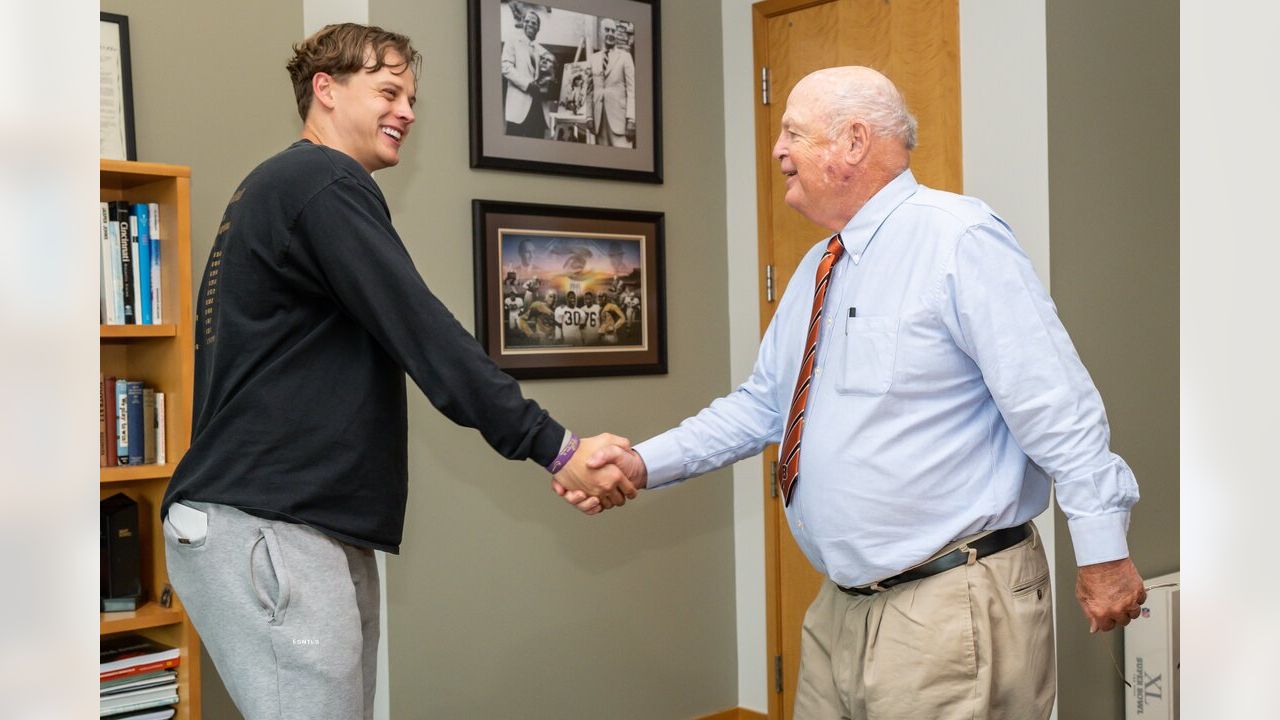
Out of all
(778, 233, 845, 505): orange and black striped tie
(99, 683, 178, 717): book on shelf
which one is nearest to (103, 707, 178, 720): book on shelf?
(99, 683, 178, 717): book on shelf

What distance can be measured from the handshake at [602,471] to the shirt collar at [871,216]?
60 cm

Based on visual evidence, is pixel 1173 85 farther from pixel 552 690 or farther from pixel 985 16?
pixel 552 690

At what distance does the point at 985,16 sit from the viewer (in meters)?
3.18

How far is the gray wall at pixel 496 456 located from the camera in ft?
9.75

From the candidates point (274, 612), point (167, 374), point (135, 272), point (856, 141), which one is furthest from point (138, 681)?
point (856, 141)

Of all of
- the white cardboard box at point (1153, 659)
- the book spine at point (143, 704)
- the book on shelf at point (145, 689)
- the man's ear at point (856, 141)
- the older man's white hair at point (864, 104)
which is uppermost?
the older man's white hair at point (864, 104)

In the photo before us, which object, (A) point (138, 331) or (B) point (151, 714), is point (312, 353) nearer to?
(A) point (138, 331)

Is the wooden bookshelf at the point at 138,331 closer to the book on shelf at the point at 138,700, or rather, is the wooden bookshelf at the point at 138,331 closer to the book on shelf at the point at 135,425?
the book on shelf at the point at 135,425

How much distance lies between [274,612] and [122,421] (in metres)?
1.17

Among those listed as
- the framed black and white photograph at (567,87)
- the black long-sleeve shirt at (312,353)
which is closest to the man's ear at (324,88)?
the black long-sleeve shirt at (312,353)

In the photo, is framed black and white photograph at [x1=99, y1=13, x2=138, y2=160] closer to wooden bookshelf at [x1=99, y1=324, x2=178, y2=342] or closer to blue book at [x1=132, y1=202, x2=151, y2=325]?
blue book at [x1=132, y1=202, x2=151, y2=325]
